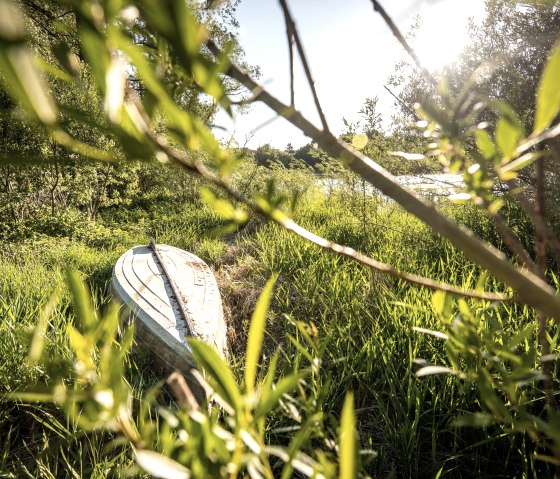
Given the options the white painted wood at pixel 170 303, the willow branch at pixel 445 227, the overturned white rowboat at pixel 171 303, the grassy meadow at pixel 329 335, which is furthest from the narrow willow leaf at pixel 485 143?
the white painted wood at pixel 170 303

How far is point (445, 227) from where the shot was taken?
23 cm

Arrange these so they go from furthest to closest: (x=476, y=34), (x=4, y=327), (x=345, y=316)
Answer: (x=476, y=34) < (x=345, y=316) < (x=4, y=327)

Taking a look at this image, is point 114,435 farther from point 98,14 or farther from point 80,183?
point 80,183

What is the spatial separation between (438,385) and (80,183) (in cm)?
707

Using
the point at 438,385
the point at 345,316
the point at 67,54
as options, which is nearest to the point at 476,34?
the point at 345,316

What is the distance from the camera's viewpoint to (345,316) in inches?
99.0

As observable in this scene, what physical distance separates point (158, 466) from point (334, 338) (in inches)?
88.4

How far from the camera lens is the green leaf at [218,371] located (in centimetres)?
25

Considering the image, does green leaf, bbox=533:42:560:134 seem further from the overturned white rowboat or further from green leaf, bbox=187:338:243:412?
the overturned white rowboat

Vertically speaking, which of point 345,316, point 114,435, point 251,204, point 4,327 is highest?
point 251,204

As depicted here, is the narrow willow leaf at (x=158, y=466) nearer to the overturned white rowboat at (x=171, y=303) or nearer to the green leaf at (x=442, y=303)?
the green leaf at (x=442, y=303)

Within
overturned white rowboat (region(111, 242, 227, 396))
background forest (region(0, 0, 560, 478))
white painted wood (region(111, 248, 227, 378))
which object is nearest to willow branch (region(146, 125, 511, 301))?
background forest (region(0, 0, 560, 478))

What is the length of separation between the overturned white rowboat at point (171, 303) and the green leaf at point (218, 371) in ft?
5.14

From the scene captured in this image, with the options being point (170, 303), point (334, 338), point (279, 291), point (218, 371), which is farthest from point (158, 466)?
point (279, 291)
